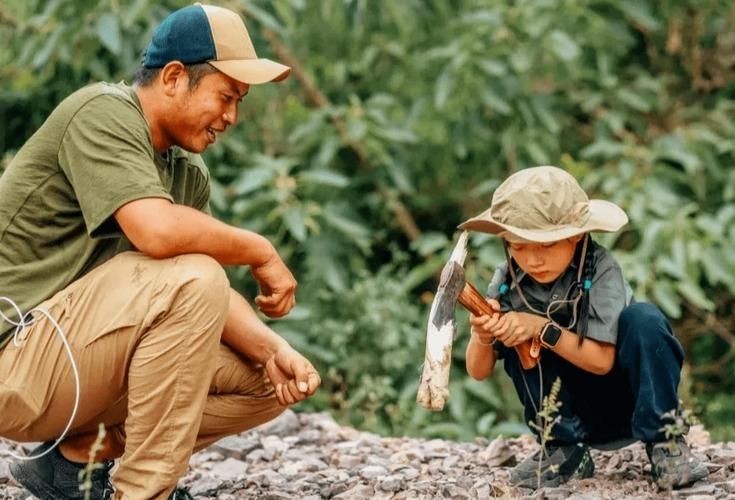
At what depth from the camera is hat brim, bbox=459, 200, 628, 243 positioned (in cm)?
350

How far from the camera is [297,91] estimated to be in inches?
281

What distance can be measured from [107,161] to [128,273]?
299 mm

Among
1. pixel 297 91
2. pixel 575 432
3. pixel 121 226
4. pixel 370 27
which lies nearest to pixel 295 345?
pixel 297 91

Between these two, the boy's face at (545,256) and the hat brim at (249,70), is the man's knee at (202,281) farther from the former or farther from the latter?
the boy's face at (545,256)

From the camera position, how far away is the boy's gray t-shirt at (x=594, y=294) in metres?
3.59

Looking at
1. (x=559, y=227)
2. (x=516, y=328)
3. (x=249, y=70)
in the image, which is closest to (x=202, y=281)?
(x=249, y=70)

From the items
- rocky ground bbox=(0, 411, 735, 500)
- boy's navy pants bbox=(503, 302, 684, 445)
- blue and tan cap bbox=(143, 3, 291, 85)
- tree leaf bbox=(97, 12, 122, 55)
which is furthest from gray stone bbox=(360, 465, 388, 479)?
tree leaf bbox=(97, 12, 122, 55)

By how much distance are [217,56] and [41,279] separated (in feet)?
2.53

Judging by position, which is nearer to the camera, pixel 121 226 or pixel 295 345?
pixel 121 226

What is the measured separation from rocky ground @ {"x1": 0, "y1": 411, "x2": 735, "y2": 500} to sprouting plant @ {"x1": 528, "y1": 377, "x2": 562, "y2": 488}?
0.11m

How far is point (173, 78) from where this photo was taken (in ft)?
11.3

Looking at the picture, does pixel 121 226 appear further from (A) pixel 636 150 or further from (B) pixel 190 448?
(A) pixel 636 150

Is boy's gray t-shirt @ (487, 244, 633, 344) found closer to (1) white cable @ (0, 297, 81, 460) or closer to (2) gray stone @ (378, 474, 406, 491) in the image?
(2) gray stone @ (378, 474, 406, 491)

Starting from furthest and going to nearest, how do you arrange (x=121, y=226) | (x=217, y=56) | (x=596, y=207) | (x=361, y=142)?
(x=361, y=142)
(x=596, y=207)
(x=217, y=56)
(x=121, y=226)
